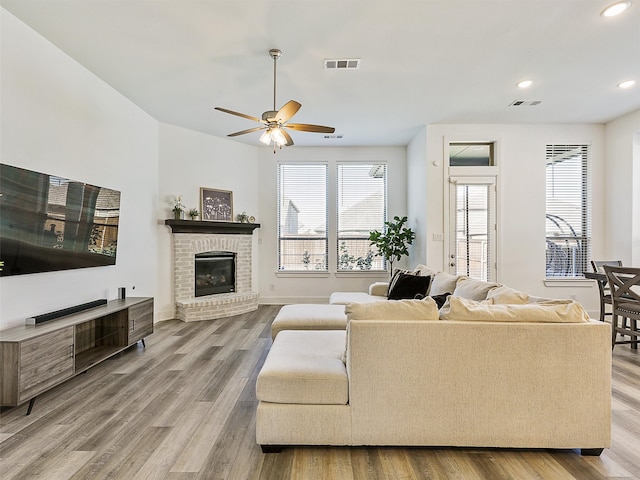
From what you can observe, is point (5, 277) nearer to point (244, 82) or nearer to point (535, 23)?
point (244, 82)

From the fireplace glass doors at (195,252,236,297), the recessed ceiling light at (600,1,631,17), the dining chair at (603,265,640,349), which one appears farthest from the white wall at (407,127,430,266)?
the fireplace glass doors at (195,252,236,297)

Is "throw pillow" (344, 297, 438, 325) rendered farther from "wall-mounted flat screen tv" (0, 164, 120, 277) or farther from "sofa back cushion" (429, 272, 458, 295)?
"wall-mounted flat screen tv" (0, 164, 120, 277)

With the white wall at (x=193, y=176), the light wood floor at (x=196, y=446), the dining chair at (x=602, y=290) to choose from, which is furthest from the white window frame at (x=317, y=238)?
the dining chair at (x=602, y=290)

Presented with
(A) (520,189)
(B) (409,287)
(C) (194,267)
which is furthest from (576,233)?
(C) (194,267)

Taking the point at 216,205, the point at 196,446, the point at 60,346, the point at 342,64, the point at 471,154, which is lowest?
the point at 196,446

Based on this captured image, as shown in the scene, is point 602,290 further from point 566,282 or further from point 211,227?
point 211,227

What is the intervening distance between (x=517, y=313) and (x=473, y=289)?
2.68 feet

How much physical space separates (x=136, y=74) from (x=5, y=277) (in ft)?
7.86

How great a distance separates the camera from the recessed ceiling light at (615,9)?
2568 mm

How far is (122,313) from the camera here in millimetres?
3615

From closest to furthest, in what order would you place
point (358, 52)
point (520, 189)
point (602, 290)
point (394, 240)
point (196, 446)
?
point (196, 446) → point (358, 52) → point (602, 290) → point (520, 189) → point (394, 240)

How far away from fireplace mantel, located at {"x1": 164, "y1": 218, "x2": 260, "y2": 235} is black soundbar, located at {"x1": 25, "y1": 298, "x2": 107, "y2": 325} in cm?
191

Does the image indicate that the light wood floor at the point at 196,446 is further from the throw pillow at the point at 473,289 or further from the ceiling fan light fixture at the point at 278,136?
the ceiling fan light fixture at the point at 278,136

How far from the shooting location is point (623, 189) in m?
5.00
